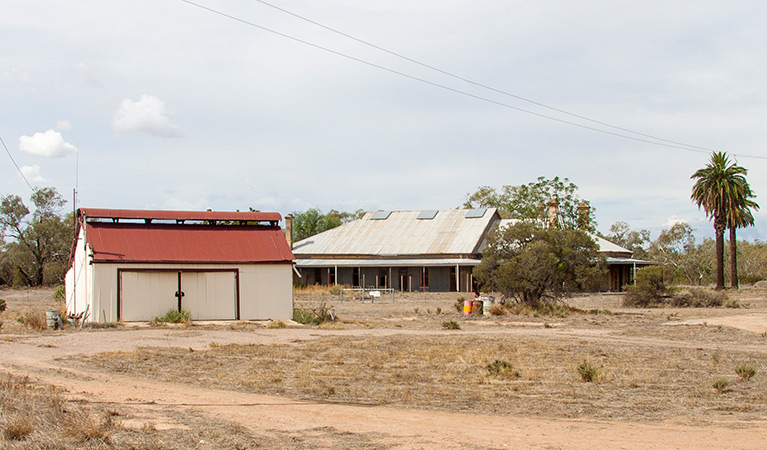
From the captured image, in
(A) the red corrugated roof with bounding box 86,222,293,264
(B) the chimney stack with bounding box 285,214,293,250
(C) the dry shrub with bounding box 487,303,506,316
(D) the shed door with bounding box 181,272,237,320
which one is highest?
(B) the chimney stack with bounding box 285,214,293,250

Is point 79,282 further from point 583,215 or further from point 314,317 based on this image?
point 583,215

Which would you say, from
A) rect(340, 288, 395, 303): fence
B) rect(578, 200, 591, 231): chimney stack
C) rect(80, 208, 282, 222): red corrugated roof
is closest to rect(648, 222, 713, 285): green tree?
rect(578, 200, 591, 231): chimney stack

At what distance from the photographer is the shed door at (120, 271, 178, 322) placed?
26.7m

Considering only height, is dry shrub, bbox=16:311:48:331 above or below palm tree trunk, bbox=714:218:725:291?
below

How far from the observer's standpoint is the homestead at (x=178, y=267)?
26.6 m

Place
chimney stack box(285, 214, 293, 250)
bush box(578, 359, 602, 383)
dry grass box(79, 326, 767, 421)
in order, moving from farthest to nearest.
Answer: chimney stack box(285, 214, 293, 250), bush box(578, 359, 602, 383), dry grass box(79, 326, 767, 421)

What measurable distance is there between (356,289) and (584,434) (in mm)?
45948

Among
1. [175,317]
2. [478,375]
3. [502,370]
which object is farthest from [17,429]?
[175,317]

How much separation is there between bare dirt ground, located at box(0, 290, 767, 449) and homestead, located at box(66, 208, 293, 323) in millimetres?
2063

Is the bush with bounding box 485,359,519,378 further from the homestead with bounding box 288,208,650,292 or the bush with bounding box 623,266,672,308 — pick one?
the homestead with bounding box 288,208,650,292

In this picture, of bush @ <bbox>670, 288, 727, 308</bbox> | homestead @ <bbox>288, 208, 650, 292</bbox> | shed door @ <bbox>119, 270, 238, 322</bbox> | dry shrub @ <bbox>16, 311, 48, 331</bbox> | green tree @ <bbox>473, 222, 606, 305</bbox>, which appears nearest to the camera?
dry shrub @ <bbox>16, 311, 48, 331</bbox>

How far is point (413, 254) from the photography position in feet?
187

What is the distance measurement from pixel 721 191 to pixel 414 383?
4755 centimetres

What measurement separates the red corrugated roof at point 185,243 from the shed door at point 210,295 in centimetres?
64
